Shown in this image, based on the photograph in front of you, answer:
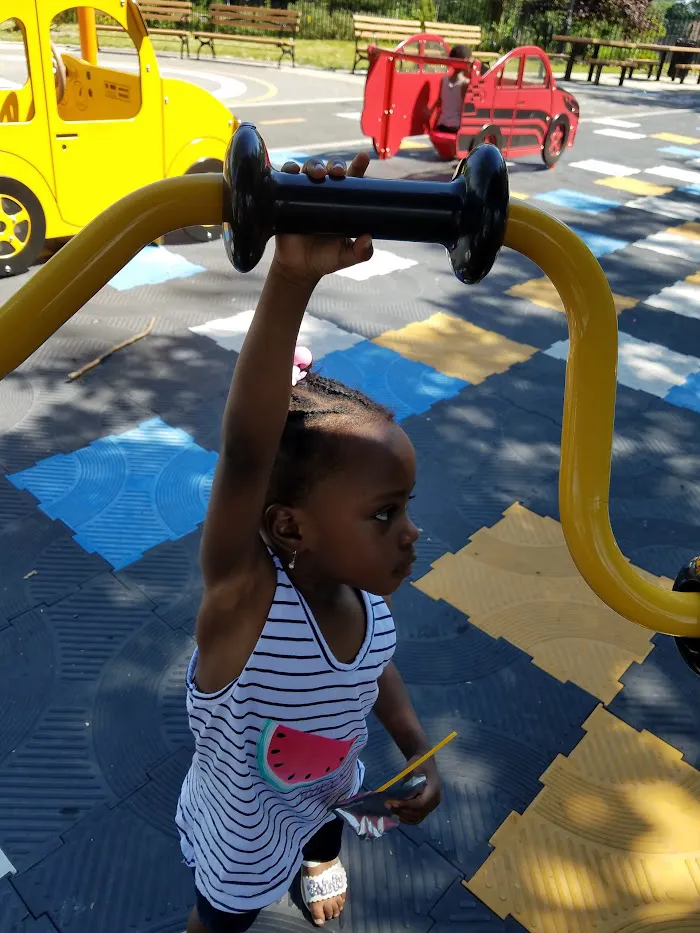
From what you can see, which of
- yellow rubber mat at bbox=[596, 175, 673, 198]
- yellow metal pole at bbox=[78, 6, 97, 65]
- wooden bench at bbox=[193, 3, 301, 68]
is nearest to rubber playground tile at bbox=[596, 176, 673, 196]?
yellow rubber mat at bbox=[596, 175, 673, 198]

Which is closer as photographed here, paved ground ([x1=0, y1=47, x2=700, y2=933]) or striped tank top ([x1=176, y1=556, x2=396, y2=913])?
striped tank top ([x1=176, y1=556, x2=396, y2=913])

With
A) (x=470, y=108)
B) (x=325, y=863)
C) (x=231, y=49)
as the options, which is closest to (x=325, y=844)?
(x=325, y=863)

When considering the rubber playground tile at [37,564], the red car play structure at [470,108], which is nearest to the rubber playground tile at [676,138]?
the red car play structure at [470,108]

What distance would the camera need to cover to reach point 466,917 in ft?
6.21

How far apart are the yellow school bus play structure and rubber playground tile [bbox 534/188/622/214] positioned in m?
3.92

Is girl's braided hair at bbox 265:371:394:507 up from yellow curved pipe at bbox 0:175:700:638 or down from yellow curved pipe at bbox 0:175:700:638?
down

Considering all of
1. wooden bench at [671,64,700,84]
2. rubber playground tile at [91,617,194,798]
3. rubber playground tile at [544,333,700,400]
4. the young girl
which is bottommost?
rubber playground tile at [91,617,194,798]

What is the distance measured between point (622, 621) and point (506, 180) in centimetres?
263

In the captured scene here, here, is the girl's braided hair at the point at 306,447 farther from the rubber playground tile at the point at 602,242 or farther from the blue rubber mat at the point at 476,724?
the rubber playground tile at the point at 602,242

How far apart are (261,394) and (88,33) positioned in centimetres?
737

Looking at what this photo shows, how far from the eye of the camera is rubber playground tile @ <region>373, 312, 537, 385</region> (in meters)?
4.70

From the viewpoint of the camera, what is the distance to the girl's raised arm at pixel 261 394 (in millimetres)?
755

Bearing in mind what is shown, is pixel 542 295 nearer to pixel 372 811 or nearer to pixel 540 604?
pixel 540 604

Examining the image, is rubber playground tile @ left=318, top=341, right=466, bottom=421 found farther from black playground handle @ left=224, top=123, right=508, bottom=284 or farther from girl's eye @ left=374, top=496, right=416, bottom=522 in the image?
black playground handle @ left=224, top=123, right=508, bottom=284
